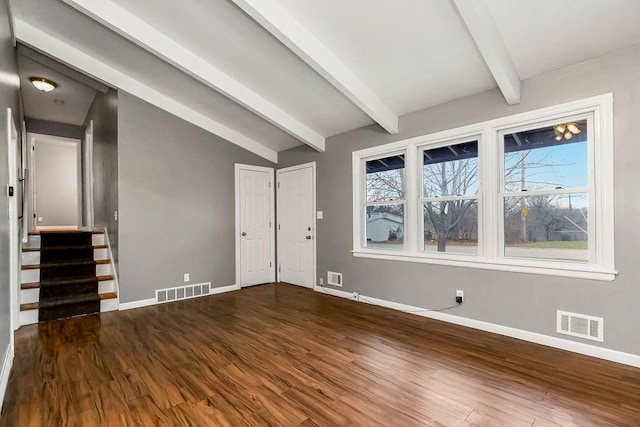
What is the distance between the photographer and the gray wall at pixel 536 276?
7.90 ft

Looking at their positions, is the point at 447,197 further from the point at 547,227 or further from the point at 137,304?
the point at 137,304

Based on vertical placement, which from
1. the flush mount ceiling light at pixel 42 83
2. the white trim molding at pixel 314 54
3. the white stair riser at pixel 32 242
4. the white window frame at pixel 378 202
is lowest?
the white stair riser at pixel 32 242

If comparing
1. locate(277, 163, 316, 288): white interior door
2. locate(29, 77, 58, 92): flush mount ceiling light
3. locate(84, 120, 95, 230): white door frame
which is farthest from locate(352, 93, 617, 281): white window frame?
locate(84, 120, 95, 230): white door frame

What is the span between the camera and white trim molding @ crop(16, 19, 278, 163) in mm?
3438

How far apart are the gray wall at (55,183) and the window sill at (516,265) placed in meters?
8.16

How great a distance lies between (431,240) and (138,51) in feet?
13.3

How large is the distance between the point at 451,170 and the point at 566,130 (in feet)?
3.53

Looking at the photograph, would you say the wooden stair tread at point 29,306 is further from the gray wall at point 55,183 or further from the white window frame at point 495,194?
the gray wall at point 55,183

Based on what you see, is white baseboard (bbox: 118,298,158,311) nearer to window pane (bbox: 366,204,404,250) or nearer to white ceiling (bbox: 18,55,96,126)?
window pane (bbox: 366,204,404,250)

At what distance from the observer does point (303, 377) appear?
7.47 ft

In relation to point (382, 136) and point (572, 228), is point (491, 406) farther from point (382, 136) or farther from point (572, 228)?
point (382, 136)

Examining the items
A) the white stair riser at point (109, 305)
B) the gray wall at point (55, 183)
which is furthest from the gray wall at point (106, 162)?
the gray wall at point (55, 183)

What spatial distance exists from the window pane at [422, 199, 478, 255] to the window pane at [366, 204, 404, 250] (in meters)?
0.36

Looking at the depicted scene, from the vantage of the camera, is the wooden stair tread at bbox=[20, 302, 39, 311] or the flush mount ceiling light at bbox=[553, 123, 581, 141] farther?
the wooden stair tread at bbox=[20, 302, 39, 311]
